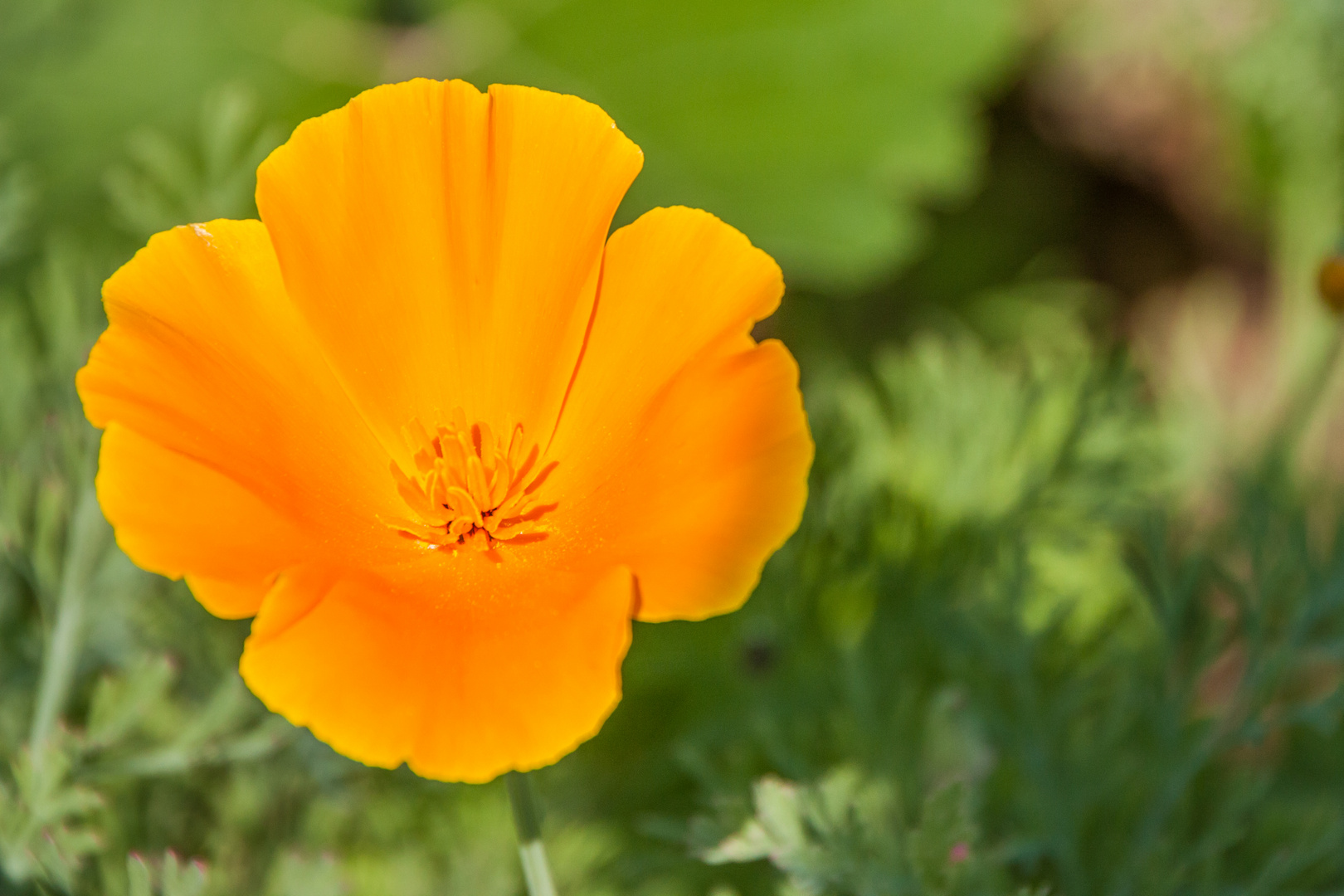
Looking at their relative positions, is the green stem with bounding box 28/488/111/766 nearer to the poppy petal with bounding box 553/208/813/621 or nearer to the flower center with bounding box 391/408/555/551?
the flower center with bounding box 391/408/555/551

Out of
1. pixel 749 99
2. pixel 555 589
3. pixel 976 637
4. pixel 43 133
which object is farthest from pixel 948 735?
pixel 43 133

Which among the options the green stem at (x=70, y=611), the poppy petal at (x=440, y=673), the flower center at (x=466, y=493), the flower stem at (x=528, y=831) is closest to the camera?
the poppy petal at (x=440, y=673)

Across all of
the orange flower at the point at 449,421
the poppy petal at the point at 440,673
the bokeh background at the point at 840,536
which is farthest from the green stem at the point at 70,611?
the poppy petal at the point at 440,673

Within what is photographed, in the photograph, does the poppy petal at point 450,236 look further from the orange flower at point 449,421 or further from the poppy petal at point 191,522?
the poppy petal at point 191,522

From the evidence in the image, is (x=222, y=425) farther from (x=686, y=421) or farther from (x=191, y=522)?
(x=686, y=421)

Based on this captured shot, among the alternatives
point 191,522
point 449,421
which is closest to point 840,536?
point 449,421

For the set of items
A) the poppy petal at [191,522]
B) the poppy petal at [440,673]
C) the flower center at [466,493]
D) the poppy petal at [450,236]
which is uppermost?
the poppy petal at [450,236]

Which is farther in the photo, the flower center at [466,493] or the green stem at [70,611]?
the green stem at [70,611]
